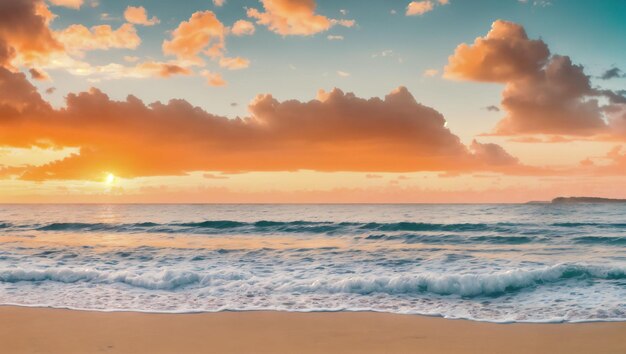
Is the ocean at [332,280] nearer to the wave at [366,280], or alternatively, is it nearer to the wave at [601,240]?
the wave at [366,280]

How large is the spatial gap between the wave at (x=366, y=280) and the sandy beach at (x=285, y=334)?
Result: 239 cm

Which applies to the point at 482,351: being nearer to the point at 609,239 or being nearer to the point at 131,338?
the point at 131,338

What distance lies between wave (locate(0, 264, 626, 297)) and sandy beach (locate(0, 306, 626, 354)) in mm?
2394

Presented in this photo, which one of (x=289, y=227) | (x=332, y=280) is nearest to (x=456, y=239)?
(x=289, y=227)

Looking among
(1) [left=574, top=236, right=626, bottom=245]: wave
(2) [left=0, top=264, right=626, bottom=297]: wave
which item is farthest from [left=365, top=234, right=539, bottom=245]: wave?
(2) [left=0, top=264, right=626, bottom=297]: wave

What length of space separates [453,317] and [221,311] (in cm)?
428

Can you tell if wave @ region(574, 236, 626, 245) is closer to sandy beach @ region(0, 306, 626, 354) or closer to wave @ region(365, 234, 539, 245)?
wave @ region(365, 234, 539, 245)

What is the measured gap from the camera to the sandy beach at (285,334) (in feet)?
22.2

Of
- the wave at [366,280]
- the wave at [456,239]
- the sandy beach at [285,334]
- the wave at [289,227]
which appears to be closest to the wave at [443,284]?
the wave at [366,280]

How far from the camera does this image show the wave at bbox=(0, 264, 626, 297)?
11.0 metres

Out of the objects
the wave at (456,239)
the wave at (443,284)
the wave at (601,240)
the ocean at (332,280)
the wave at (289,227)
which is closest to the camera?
the ocean at (332,280)

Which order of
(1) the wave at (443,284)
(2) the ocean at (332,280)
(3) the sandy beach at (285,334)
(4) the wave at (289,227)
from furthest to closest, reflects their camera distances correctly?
(4) the wave at (289,227) → (1) the wave at (443,284) → (2) the ocean at (332,280) → (3) the sandy beach at (285,334)

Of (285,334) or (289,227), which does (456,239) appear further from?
(285,334)

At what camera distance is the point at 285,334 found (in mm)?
7480
